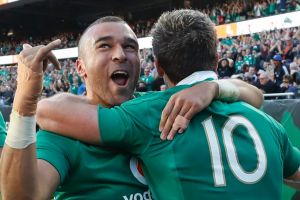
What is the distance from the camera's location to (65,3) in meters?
27.2

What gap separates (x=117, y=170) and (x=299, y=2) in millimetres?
13107

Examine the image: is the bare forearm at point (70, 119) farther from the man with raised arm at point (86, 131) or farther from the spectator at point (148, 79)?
the spectator at point (148, 79)

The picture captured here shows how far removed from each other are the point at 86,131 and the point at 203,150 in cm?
43

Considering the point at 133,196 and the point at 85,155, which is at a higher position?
the point at 85,155

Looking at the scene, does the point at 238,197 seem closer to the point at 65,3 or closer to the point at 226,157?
the point at 226,157

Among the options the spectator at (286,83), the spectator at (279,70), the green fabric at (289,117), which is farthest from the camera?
the spectator at (279,70)

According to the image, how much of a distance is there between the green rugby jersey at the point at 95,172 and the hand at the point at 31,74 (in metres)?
0.24

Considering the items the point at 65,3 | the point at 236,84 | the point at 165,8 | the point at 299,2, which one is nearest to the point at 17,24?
the point at 65,3

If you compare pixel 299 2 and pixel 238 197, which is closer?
pixel 238 197

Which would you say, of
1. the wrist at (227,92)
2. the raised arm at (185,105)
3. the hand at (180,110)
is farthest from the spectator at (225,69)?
the hand at (180,110)

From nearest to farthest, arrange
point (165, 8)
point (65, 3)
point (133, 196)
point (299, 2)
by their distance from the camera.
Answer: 1. point (133, 196)
2. point (299, 2)
3. point (165, 8)
4. point (65, 3)

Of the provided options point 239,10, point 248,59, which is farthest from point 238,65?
point 239,10

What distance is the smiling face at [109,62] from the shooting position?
207 cm

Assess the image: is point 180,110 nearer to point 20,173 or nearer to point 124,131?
point 124,131
